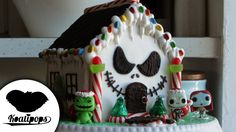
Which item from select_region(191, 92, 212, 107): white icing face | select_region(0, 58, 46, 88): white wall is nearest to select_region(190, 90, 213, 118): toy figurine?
select_region(191, 92, 212, 107): white icing face

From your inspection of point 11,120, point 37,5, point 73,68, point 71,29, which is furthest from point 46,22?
point 11,120

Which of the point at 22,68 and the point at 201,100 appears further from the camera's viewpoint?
the point at 22,68

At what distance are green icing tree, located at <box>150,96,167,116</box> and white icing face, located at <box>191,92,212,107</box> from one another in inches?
2.8

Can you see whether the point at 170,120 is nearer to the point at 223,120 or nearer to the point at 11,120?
the point at 11,120

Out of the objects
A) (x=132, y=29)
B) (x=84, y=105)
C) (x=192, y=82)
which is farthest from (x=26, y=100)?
(x=192, y=82)

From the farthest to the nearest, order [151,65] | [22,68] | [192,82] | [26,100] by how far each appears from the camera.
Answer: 1. [22,68]
2. [192,82]
3. [151,65]
4. [26,100]

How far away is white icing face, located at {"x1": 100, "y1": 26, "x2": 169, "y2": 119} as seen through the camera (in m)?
0.61

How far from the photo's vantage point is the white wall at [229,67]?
0.84m

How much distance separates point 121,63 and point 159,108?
0.08 meters

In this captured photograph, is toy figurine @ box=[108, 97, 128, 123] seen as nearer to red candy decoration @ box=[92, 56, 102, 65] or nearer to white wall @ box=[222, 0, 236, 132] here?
red candy decoration @ box=[92, 56, 102, 65]

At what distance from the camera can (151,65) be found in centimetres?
63

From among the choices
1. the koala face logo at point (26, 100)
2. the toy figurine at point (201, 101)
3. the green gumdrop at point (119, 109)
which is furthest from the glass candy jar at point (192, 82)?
the koala face logo at point (26, 100)

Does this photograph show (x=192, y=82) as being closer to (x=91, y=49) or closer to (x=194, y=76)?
(x=194, y=76)

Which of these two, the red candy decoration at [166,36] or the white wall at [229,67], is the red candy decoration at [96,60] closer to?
the red candy decoration at [166,36]
